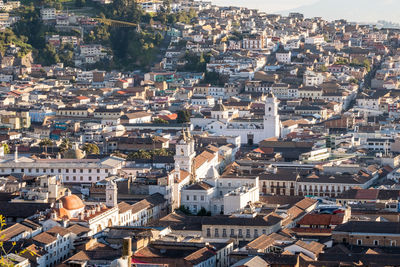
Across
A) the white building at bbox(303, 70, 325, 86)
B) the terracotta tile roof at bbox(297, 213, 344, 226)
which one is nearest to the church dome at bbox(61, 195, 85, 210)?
the terracotta tile roof at bbox(297, 213, 344, 226)

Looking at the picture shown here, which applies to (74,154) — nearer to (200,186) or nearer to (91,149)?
(91,149)

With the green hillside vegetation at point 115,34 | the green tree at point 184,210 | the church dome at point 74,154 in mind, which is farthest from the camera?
the green hillside vegetation at point 115,34

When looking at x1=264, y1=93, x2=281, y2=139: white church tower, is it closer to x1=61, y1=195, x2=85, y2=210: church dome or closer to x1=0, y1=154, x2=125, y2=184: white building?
x1=0, y1=154, x2=125, y2=184: white building

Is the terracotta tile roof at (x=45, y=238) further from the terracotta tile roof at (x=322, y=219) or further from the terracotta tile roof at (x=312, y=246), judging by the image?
the terracotta tile roof at (x=322, y=219)

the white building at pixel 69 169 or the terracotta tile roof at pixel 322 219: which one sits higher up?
the terracotta tile roof at pixel 322 219

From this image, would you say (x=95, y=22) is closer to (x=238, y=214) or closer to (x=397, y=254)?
(x=238, y=214)

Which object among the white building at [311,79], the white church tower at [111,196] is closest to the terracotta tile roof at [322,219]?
the white church tower at [111,196]
